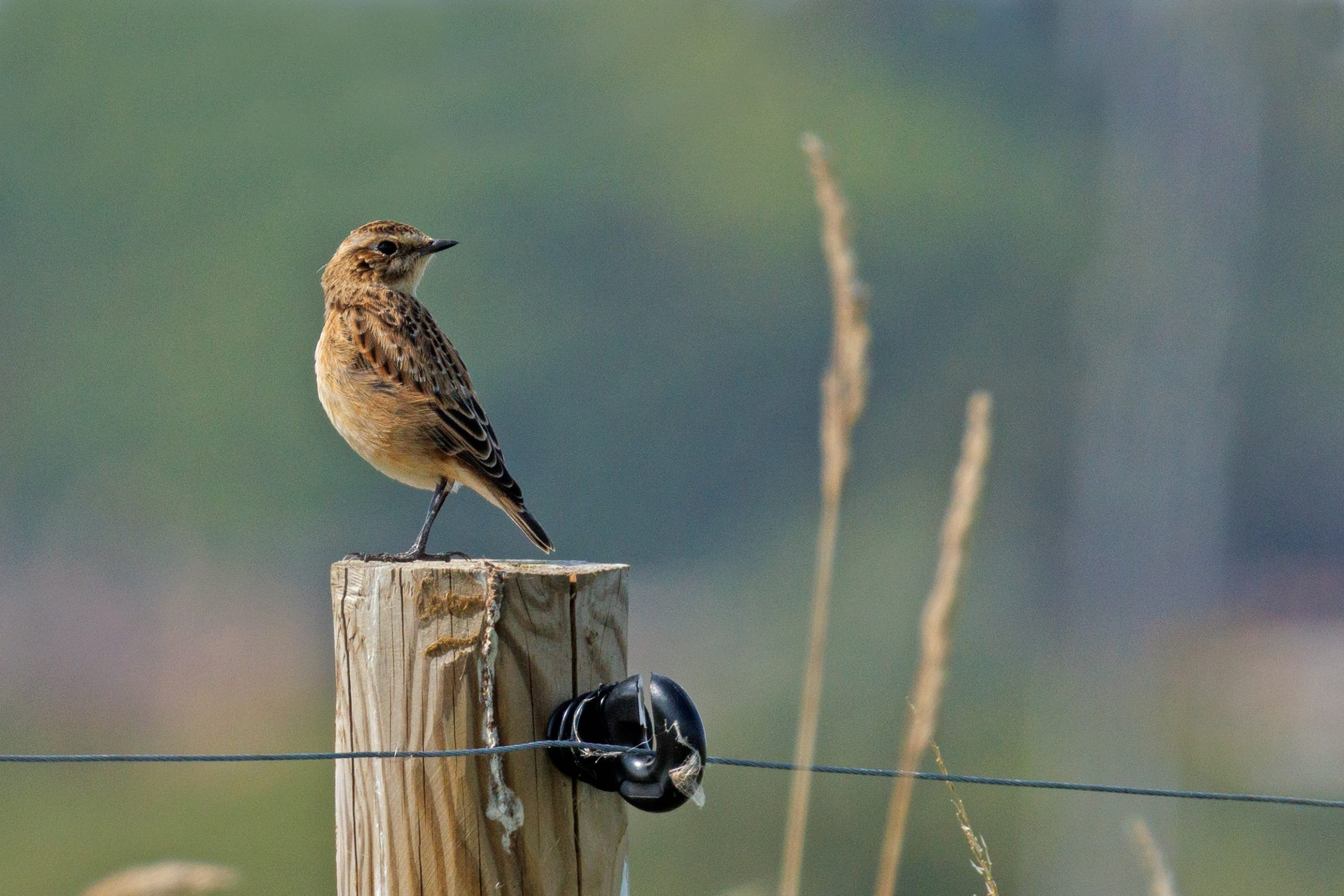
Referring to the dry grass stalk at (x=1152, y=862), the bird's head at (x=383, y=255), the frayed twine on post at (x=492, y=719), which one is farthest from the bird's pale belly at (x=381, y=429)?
the dry grass stalk at (x=1152, y=862)

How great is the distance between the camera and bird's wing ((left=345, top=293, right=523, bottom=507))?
4.67 meters

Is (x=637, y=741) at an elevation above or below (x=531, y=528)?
below

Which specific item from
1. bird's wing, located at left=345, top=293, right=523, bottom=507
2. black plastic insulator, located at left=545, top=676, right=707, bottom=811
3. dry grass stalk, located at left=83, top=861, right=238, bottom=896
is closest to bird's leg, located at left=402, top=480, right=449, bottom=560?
bird's wing, located at left=345, top=293, right=523, bottom=507

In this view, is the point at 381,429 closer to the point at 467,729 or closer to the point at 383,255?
the point at 383,255

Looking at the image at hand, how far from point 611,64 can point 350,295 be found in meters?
49.1

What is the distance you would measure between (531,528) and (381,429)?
54cm

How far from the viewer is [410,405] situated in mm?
4688

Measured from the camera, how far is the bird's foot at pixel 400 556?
353 cm

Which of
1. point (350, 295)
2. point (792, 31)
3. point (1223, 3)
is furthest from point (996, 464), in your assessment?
point (350, 295)

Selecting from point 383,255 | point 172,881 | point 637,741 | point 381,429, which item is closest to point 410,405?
point 381,429

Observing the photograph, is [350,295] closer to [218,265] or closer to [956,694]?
[956,694]

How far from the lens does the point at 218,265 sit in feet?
133

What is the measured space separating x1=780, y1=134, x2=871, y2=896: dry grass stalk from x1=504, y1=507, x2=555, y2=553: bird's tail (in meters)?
Answer: 1.50

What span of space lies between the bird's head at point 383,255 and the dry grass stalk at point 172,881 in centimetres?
280
